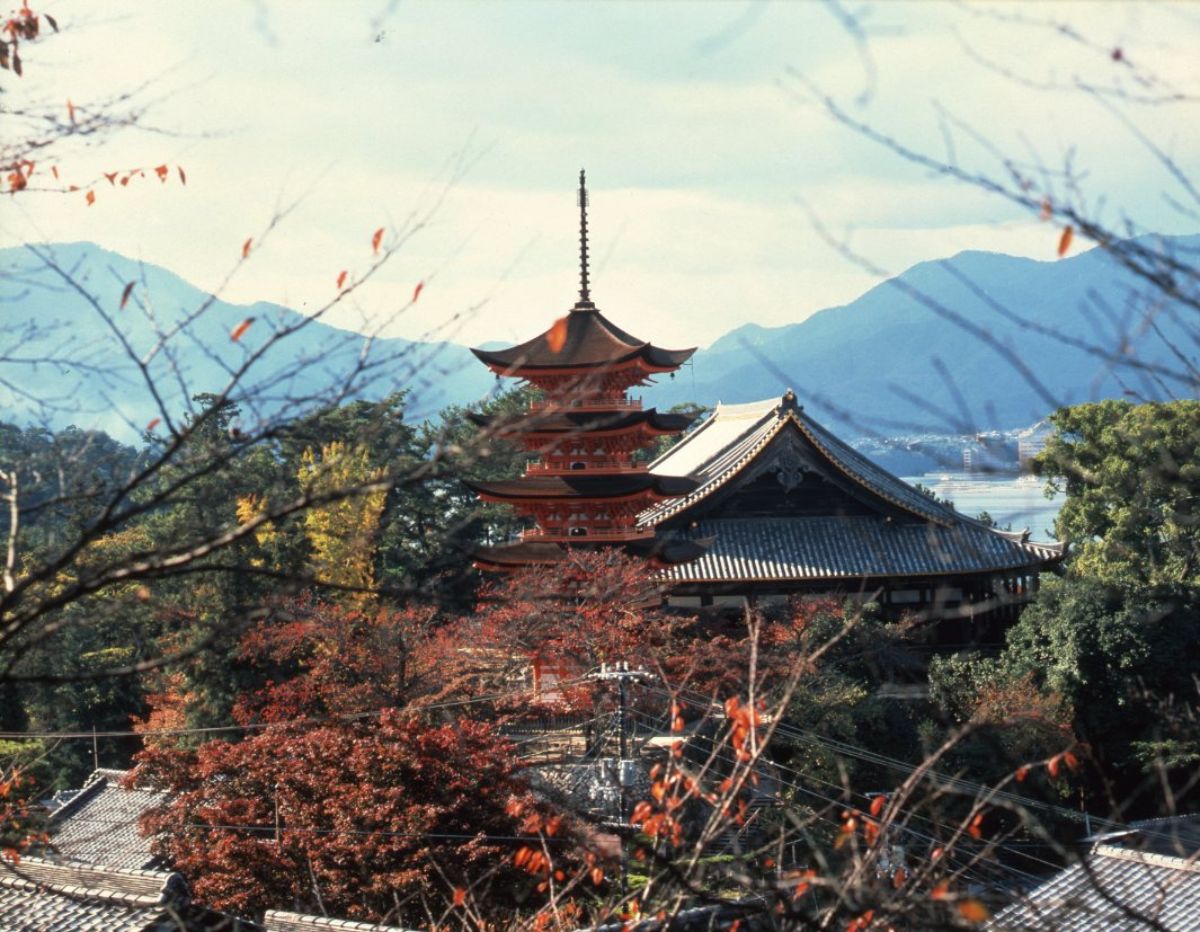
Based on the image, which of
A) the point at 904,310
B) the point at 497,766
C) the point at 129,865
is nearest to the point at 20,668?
the point at 129,865

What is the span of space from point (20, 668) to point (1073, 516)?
19.5 m

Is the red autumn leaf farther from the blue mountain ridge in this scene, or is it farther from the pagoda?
the pagoda

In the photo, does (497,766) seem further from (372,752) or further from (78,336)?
(78,336)

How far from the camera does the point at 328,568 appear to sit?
22.4 metres

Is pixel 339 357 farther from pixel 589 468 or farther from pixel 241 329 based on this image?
pixel 589 468

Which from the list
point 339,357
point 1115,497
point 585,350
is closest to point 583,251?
point 585,350

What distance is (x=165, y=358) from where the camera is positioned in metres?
3.63

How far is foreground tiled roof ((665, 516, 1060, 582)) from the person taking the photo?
821 inches

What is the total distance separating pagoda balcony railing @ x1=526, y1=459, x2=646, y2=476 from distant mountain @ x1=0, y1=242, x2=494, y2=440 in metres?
15.4

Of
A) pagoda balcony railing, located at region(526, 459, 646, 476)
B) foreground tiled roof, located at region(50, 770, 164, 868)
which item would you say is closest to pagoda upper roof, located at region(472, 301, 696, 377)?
pagoda balcony railing, located at region(526, 459, 646, 476)

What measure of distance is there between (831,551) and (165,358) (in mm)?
18534

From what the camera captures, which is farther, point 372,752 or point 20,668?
point 20,668

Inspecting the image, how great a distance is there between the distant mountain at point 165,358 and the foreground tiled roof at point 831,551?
16.4m

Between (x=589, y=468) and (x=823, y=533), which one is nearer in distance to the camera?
(x=589, y=468)
